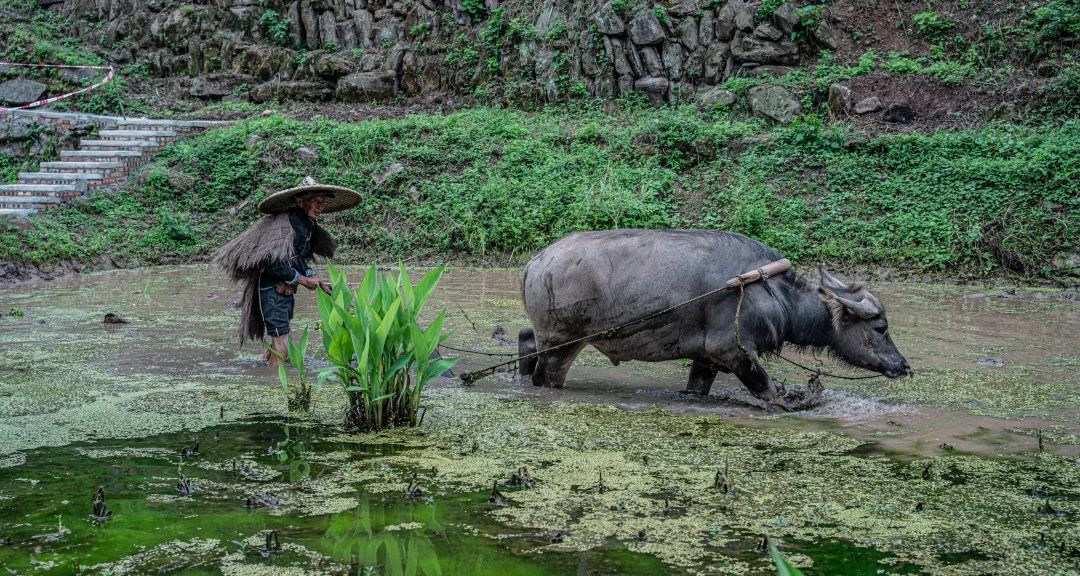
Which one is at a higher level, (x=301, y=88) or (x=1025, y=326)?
(x=301, y=88)

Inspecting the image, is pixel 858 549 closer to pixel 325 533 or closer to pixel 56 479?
pixel 325 533

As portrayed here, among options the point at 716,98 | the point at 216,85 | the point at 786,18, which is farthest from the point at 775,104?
the point at 216,85

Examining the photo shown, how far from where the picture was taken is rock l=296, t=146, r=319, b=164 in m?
16.2

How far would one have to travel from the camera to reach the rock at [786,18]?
A: 17.3 m

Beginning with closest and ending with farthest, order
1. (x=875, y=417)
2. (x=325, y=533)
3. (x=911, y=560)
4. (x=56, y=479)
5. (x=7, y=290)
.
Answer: (x=911, y=560), (x=325, y=533), (x=56, y=479), (x=875, y=417), (x=7, y=290)

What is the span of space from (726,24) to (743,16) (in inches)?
12.5

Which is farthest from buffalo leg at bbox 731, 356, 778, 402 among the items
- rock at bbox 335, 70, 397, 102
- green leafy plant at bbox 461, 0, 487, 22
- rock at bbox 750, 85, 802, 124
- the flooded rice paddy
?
green leafy plant at bbox 461, 0, 487, 22

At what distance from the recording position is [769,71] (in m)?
17.1

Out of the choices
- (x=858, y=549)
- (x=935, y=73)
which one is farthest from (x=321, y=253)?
(x=935, y=73)

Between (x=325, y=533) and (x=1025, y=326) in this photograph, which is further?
(x=1025, y=326)

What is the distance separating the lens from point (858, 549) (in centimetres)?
369

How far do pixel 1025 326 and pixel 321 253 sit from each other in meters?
6.33

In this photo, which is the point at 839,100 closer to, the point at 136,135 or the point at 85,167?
the point at 136,135

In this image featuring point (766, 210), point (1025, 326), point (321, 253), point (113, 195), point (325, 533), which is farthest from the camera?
point (113, 195)
